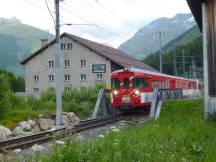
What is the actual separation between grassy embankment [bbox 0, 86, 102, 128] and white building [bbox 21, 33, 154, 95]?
88.6 ft

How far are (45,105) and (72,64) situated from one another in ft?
118

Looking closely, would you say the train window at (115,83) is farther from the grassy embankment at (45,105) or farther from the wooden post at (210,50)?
the wooden post at (210,50)

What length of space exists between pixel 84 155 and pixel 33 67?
6297 centimetres

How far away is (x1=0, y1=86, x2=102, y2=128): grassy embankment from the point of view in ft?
82.2

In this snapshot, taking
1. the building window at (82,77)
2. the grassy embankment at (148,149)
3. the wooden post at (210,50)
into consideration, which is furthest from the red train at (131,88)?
the building window at (82,77)

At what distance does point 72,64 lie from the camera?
67812 mm

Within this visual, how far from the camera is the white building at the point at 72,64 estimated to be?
63.6 m

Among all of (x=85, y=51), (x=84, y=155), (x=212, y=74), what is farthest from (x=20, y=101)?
(x=85, y=51)

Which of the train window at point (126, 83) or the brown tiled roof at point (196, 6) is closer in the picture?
the brown tiled roof at point (196, 6)

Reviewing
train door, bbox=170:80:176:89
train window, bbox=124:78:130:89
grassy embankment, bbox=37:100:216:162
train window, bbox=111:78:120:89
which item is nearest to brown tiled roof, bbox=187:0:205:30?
grassy embankment, bbox=37:100:216:162

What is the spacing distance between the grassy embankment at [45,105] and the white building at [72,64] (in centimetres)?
2700

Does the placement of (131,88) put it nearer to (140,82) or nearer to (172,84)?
(140,82)

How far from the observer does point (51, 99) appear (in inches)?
1377

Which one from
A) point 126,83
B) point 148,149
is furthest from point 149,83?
point 148,149
